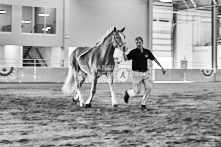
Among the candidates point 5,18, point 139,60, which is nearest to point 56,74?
point 5,18

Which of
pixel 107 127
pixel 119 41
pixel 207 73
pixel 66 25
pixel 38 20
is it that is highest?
pixel 38 20

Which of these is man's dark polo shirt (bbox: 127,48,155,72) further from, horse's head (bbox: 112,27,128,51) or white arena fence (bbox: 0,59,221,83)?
white arena fence (bbox: 0,59,221,83)

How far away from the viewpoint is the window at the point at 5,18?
124 feet

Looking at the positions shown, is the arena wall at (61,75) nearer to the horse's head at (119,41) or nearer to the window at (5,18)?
the window at (5,18)

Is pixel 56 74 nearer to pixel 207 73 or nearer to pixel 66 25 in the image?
pixel 66 25

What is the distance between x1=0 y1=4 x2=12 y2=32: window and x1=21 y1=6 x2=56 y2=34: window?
108cm

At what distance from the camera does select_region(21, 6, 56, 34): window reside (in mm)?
38438

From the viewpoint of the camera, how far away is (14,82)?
2984 cm

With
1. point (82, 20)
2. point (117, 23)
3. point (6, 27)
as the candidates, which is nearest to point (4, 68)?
point (6, 27)

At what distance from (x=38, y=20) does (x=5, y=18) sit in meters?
2.74

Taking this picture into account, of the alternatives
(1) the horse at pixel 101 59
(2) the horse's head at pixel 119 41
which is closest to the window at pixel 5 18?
(1) the horse at pixel 101 59

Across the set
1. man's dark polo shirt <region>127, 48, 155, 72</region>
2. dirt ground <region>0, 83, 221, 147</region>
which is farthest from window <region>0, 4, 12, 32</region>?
man's dark polo shirt <region>127, 48, 155, 72</region>

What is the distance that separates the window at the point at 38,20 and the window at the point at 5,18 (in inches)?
42.3

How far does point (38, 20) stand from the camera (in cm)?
3900
